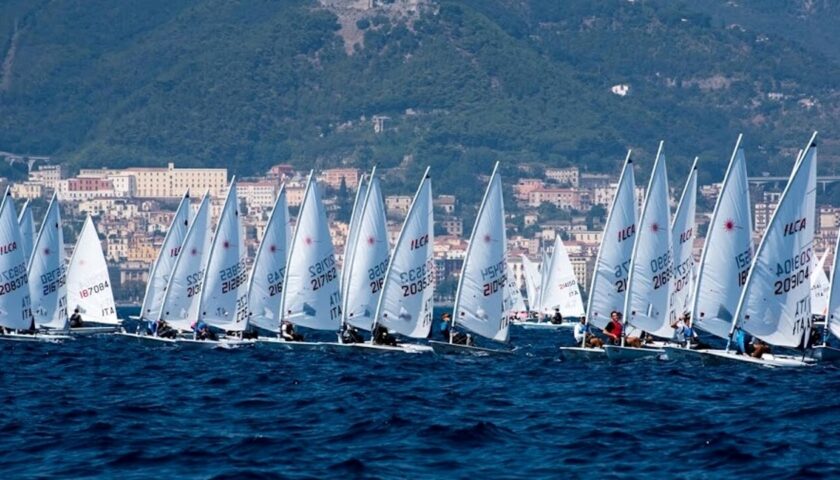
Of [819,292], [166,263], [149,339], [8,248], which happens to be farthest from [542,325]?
[8,248]

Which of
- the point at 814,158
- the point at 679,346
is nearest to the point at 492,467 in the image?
the point at 814,158

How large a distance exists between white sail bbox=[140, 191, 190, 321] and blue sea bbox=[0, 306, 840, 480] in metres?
17.1

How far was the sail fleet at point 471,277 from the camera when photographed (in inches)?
2285

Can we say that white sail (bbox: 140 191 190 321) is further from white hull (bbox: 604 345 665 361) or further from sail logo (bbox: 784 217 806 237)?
sail logo (bbox: 784 217 806 237)

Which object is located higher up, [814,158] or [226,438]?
[814,158]

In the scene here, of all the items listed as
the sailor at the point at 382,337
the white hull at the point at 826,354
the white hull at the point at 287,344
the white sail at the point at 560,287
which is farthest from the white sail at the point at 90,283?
the white sail at the point at 560,287

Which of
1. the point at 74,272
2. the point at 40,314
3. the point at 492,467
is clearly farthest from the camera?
the point at 74,272

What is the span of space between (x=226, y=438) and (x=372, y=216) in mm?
26373

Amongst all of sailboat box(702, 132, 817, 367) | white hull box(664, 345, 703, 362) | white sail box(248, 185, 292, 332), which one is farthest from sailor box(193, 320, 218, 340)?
sailboat box(702, 132, 817, 367)

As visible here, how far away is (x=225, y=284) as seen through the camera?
73875 mm

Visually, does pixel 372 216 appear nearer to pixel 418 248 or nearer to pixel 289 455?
pixel 418 248

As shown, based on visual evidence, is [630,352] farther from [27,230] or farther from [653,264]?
[27,230]

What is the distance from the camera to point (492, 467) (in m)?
38.9

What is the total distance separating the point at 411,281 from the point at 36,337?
51.9 ft
